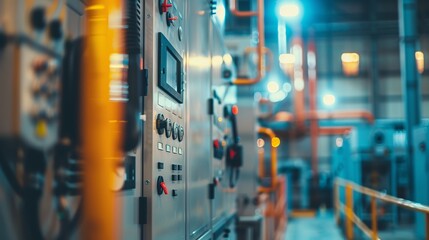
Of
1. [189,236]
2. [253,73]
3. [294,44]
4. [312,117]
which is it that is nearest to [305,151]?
[312,117]

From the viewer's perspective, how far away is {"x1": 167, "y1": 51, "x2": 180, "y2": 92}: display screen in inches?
90.1

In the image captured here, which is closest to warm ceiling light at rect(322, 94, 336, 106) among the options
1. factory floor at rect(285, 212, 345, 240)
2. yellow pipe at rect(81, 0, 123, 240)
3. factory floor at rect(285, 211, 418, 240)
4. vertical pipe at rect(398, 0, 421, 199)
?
factory floor at rect(285, 212, 345, 240)

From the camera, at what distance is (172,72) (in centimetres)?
237

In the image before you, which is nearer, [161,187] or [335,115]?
[161,187]

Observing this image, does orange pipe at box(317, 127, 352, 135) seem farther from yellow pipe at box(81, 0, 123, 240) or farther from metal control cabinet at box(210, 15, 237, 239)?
yellow pipe at box(81, 0, 123, 240)

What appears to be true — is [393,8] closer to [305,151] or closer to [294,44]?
[294,44]

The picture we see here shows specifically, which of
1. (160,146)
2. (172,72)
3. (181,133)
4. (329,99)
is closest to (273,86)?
(329,99)

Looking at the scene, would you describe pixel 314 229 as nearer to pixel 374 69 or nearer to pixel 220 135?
pixel 220 135

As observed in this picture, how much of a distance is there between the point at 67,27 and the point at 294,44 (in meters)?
14.0

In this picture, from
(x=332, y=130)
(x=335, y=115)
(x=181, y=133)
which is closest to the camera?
(x=181, y=133)

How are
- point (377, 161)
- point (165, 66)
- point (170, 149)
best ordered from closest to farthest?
1. point (165, 66)
2. point (170, 149)
3. point (377, 161)

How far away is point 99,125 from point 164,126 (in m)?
1.03

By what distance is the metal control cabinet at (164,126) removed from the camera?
2.00 metres

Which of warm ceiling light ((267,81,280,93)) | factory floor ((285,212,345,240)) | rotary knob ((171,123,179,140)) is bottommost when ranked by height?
factory floor ((285,212,345,240))
